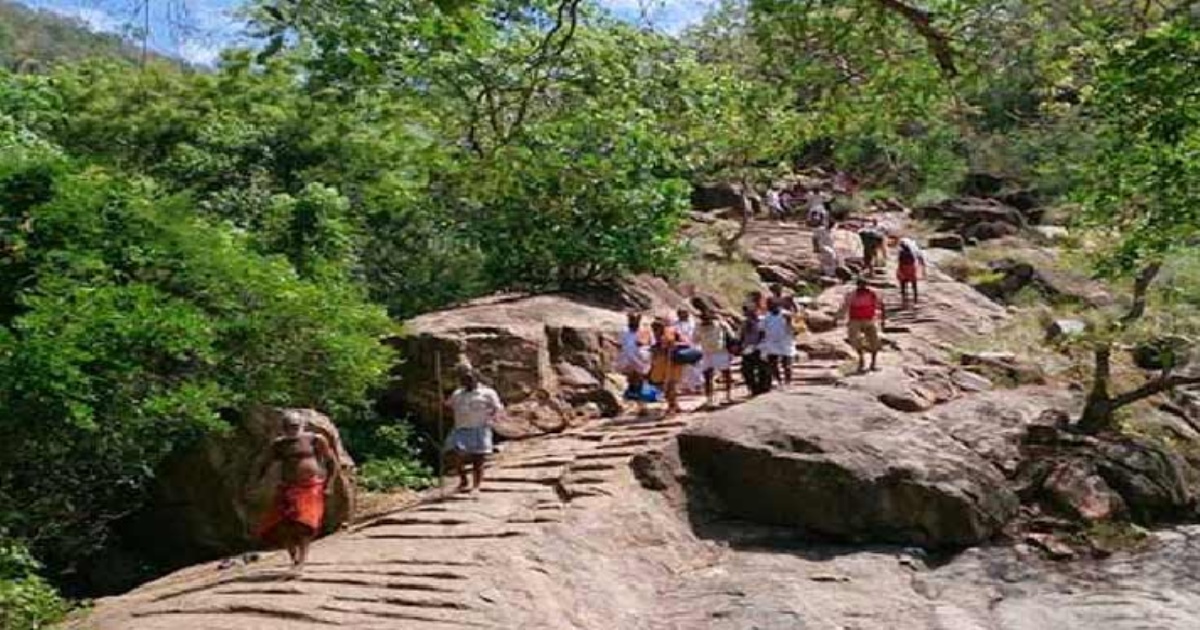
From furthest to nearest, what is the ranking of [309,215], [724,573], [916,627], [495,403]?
[309,215] < [495,403] < [724,573] < [916,627]

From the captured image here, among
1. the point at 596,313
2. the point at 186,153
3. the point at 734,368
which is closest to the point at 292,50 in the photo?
the point at 186,153

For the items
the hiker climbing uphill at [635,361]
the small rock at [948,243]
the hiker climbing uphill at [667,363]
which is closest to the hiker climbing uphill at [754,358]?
the hiker climbing uphill at [667,363]

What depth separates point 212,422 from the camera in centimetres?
1050

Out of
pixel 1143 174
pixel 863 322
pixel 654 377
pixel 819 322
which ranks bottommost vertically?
pixel 654 377

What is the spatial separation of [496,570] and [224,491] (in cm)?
363

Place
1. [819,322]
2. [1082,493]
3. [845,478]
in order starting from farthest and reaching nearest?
[819,322], [1082,493], [845,478]

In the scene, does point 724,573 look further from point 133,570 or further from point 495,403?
point 133,570

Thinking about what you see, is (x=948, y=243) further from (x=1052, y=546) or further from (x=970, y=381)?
(x=1052, y=546)

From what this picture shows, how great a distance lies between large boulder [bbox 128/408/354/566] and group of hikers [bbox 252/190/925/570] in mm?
235

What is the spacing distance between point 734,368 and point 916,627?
7861 mm

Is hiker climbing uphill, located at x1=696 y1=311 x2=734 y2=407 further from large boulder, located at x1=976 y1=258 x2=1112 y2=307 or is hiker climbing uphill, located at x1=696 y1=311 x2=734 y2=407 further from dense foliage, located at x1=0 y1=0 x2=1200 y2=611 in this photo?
large boulder, located at x1=976 y1=258 x2=1112 y2=307

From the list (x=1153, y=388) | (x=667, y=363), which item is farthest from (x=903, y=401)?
(x=1153, y=388)

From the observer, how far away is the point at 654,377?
1373 centimetres

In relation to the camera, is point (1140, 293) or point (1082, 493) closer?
point (1082, 493)
